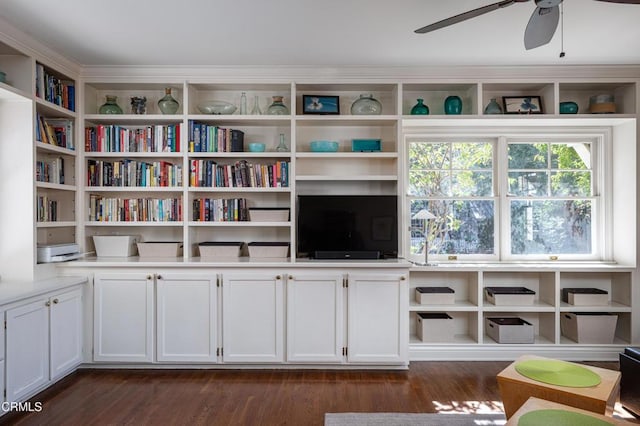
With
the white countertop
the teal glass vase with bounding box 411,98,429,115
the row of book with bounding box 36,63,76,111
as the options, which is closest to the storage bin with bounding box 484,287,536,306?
the teal glass vase with bounding box 411,98,429,115

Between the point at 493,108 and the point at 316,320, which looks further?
the point at 493,108

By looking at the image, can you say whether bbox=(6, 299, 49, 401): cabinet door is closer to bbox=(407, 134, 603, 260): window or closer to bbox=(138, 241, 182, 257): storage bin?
bbox=(138, 241, 182, 257): storage bin

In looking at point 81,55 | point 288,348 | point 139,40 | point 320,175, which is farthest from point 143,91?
point 288,348

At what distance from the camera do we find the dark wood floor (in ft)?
8.69

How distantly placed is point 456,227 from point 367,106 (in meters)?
1.47

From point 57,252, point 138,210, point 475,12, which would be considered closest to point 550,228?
point 475,12

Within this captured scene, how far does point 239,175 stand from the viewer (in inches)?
145

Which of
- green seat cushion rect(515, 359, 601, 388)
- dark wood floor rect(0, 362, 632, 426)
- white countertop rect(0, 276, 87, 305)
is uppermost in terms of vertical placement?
white countertop rect(0, 276, 87, 305)

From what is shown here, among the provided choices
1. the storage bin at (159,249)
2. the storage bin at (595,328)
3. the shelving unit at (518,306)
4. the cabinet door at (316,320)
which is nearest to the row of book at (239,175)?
the storage bin at (159,249)

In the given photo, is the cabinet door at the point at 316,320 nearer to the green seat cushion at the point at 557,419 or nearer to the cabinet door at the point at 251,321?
the cabinet door at the point at 251,321

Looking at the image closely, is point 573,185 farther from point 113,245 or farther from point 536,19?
point 113,245

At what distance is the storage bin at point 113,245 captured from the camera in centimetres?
368

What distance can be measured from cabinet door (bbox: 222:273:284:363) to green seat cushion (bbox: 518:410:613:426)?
1970 mm

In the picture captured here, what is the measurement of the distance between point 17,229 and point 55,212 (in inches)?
19.4
